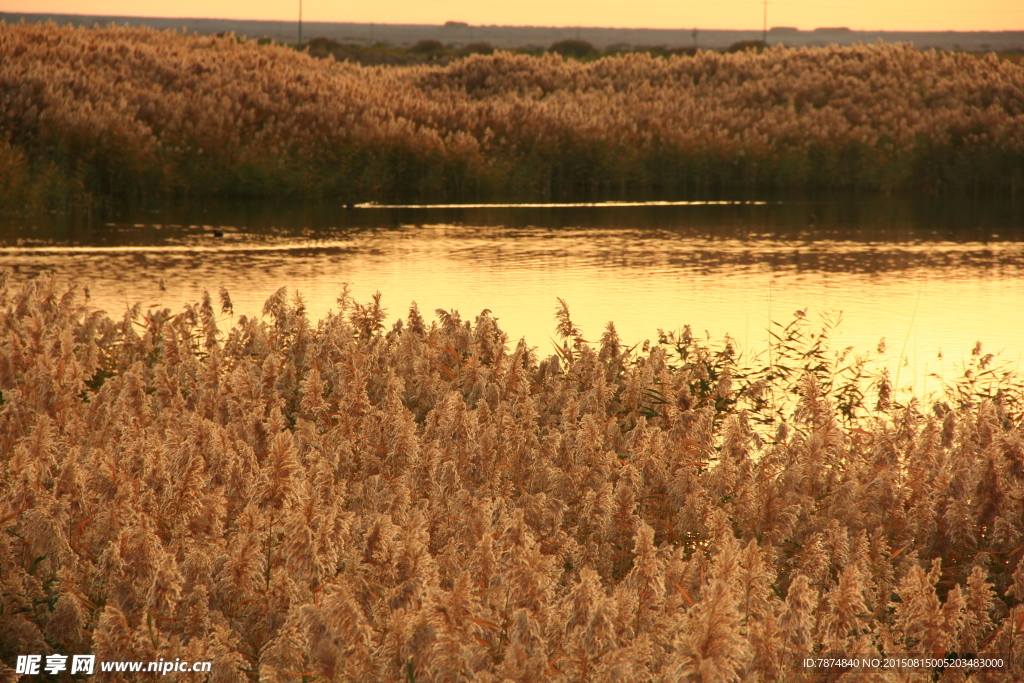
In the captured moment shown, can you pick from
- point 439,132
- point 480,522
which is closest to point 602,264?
point 480,522

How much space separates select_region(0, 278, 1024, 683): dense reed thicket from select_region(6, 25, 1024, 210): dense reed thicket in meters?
11.1

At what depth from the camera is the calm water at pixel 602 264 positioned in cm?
942

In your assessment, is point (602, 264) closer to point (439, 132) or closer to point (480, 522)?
point (480, 522)

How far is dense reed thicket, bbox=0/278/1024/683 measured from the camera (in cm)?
Answer: 320

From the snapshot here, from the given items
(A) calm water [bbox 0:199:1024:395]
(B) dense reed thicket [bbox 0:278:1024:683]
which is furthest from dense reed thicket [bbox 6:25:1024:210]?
(B) dense reed thicket [bbox 0:278:1024:683]

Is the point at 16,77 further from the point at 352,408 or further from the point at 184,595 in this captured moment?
the point at 184,595

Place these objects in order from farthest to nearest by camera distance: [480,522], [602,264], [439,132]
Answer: [439,132], [602,264], [480,522]

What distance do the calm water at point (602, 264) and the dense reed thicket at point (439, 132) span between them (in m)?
1.73

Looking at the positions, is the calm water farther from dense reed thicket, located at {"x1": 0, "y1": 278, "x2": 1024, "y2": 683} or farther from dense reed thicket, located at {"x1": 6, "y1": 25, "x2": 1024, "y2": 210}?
dense reed thicket, located at {"x1": 0, "y1": 278, "x2": 1024, "y2": 683}

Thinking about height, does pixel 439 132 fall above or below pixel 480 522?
above

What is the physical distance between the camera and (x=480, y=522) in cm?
374

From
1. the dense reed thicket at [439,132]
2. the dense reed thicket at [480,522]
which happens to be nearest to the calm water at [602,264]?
the dense reed thicket at [439,132]

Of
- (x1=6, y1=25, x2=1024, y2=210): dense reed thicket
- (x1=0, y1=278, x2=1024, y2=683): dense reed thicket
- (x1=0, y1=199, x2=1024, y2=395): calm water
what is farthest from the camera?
(x1=6, y1=25, x2=1024, y2=210): dense reed thicket

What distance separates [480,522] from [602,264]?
870cm
